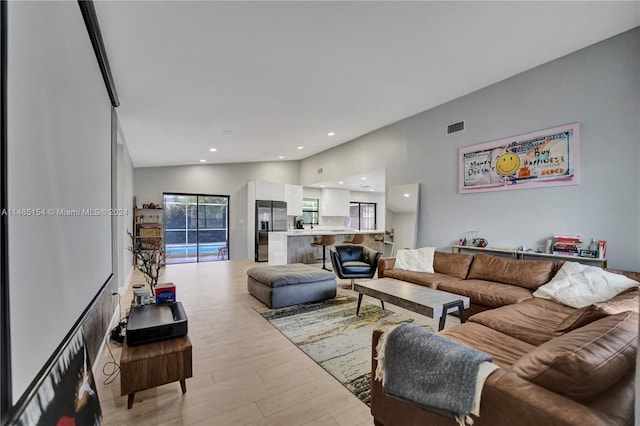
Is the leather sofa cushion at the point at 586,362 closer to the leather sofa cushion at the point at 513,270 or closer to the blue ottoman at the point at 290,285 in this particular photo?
the leather sofa cushion at the point at 513,270

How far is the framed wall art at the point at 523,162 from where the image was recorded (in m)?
3.54

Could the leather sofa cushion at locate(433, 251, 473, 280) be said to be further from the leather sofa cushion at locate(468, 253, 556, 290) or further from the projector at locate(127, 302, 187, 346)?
the projector at locate(127, 302, 187, 346)

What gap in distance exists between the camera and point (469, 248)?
454 cm

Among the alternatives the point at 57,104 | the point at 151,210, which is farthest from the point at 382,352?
the point at 151,210

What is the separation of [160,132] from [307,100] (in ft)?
8.69

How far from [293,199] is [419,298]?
6.62 meters

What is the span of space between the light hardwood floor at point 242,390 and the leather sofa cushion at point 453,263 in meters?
0.91

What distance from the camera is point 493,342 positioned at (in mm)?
2141

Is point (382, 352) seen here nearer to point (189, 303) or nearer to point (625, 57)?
point (189, 303)

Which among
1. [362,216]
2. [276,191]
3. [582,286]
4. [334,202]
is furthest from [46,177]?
[362,216]

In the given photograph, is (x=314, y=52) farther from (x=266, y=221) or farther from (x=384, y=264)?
(x=266, y=221)

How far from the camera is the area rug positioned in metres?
2.49

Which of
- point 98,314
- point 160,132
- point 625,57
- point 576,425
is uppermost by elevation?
point 625,57

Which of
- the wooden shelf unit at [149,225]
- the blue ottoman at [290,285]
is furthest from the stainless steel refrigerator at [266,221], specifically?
the blue ottoman at [290,285]
